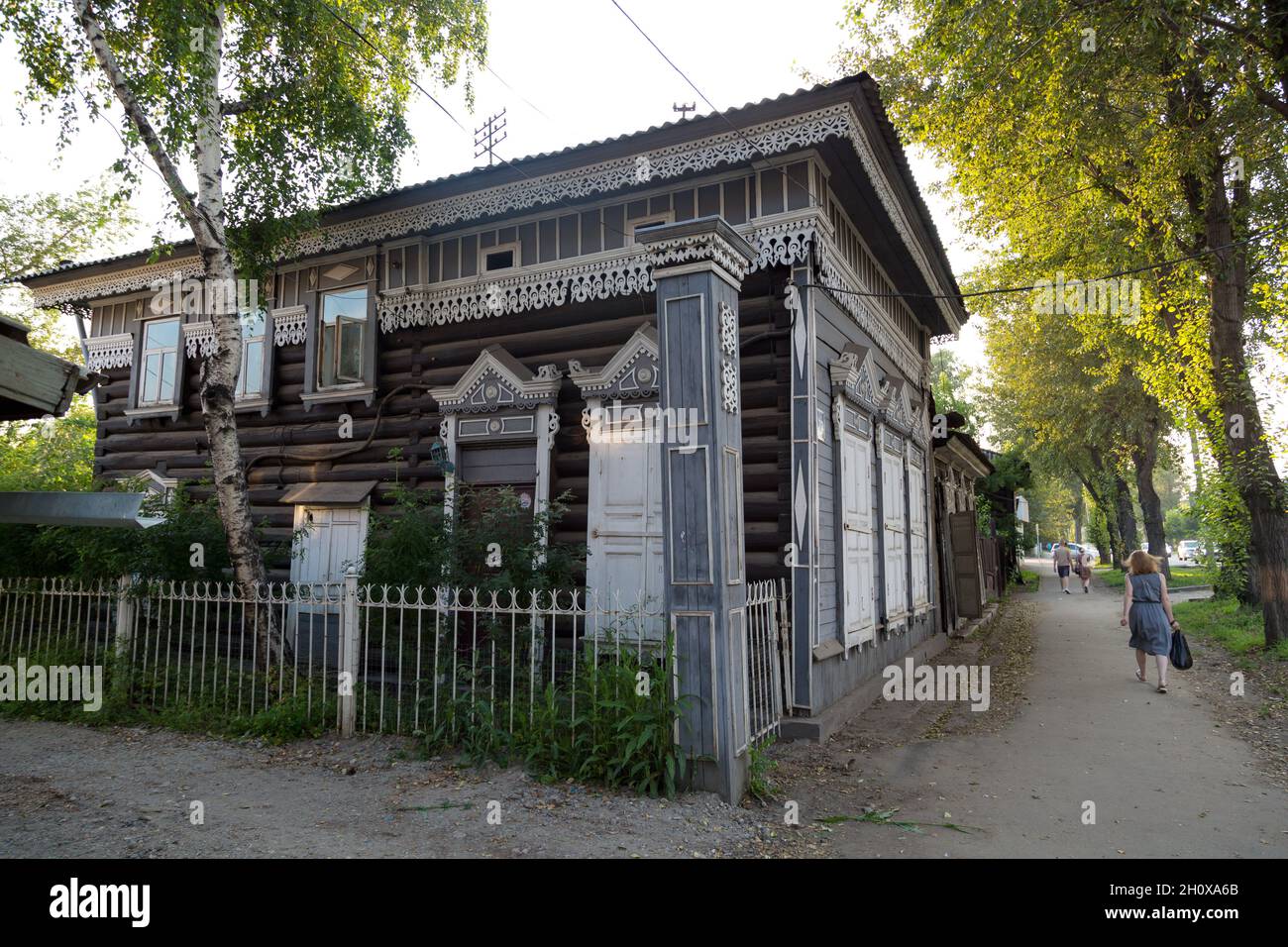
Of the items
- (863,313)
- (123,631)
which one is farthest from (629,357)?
(123,631)

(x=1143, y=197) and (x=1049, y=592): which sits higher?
(x=1143, y=197)

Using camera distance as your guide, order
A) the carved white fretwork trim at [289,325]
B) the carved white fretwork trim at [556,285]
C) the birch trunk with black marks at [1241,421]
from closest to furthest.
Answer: the carved white fretwork trim at [556,285] → the carved white fretwork trim at [289,325] → the birch trunk with black marks at [1241,421]

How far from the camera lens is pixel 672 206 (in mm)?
7980

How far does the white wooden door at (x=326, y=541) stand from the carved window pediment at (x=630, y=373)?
3.64m

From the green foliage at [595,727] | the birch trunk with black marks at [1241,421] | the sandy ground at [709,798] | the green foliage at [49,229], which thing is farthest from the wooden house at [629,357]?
the green foliage at [49,229]

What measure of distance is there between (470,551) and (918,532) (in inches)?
316

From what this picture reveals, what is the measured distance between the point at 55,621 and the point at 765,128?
9770 millimetres

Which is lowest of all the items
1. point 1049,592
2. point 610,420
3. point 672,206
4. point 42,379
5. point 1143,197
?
point 1049,592

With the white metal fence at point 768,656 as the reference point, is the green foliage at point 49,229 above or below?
above

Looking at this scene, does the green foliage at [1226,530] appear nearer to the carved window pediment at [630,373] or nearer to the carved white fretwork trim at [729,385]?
the carved window pediment at [630,373]

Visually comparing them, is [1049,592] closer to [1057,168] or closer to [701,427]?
[1057,168]

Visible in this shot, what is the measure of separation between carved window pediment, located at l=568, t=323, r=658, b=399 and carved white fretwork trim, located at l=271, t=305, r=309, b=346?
4.79 metres

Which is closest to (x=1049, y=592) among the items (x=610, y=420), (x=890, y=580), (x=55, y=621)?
(x=890, y=580)

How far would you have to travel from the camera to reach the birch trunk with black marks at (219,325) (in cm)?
754
